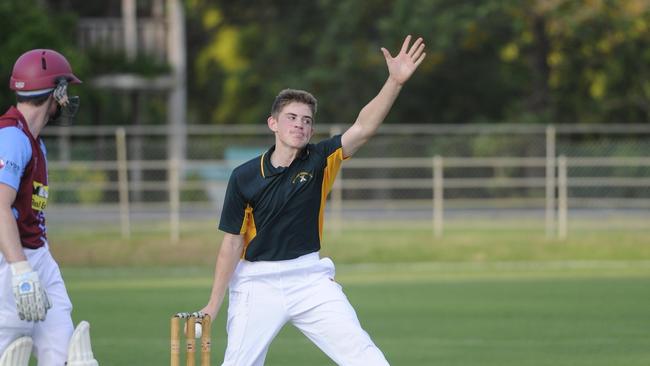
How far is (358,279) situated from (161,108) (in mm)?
25791

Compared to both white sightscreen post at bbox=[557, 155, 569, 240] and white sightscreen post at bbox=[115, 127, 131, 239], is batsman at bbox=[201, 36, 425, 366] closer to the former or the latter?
white sightscreen post at bbox=[115, 127, 131, 239]

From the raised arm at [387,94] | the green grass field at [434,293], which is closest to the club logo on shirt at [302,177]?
the raised arm at [387,94]

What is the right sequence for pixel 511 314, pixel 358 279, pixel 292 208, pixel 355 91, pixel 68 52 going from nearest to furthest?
pixel 292 208 → pixel 511 314 → pixel 358 279 → pixel 68 52 → pixel 355 91

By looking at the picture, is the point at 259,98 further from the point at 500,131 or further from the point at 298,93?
the point at 298,93

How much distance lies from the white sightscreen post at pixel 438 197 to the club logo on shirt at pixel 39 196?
57.5 ft

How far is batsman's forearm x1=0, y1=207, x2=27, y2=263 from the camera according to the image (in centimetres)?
602

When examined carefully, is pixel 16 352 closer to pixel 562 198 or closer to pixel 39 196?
pixel 39 196

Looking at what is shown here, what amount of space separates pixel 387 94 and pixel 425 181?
18.4 meters

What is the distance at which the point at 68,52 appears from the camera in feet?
94.9

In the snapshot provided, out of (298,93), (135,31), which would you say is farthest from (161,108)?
(298,93)

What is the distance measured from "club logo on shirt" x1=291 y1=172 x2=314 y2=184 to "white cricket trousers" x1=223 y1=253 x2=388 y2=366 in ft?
1.39

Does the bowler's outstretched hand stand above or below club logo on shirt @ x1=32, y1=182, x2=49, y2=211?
above

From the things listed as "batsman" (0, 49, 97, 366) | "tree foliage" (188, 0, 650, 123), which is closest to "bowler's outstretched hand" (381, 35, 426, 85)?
"batsman" (0, 49, 97, 366)

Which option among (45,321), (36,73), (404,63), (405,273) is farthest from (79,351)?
(405,273)
